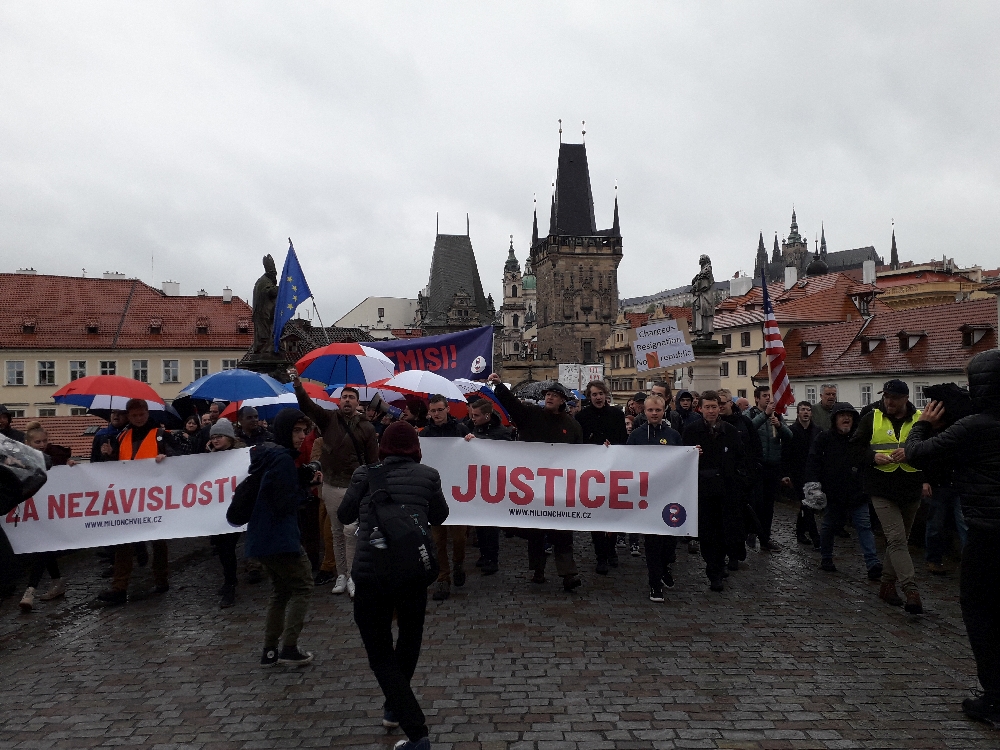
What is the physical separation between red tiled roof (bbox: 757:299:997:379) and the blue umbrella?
31.5 meters

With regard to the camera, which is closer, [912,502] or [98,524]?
[912,502]

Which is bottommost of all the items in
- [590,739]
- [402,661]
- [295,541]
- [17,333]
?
[590,739]

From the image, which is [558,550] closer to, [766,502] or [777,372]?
[766,502]

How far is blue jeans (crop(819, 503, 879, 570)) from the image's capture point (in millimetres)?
7820

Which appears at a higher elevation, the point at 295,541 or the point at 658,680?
the point at 295,541

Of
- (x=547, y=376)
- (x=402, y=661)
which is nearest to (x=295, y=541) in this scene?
(x=402, y=661)

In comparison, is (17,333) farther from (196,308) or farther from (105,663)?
(105,663)

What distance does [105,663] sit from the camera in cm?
577

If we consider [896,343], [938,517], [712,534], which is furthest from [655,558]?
[896,343]

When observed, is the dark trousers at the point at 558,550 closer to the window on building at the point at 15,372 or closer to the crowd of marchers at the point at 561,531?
the crowd of marchers at the point at 561,531

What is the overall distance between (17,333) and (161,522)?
49.1m

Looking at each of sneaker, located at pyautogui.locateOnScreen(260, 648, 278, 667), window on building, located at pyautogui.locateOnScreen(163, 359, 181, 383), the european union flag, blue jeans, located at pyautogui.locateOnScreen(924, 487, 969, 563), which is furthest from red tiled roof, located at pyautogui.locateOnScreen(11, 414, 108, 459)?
window on building, located at pyautogui.locateOnScreen(163, 359, 181, 383)

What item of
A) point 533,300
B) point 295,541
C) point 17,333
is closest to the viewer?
point 295,541

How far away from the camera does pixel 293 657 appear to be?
18.5 ft
